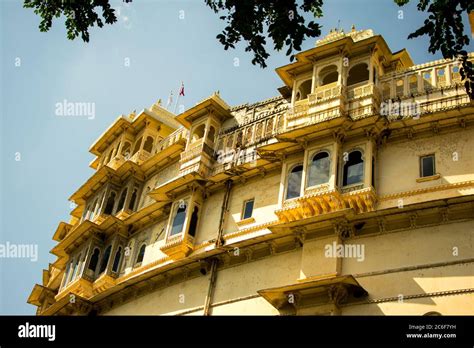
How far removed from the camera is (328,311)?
57.6 feet

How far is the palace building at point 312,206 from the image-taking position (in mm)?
17516

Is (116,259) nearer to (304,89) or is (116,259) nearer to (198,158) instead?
(198,158)

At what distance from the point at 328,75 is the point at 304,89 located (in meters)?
1.01

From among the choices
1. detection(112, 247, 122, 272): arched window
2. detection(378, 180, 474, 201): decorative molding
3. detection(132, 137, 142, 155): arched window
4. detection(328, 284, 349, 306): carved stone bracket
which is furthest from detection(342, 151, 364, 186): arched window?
detection(132, 137, 142, 155): arched window

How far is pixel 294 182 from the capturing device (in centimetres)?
2117

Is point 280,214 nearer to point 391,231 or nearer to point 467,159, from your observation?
point 391,231

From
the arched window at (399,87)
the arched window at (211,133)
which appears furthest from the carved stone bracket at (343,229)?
the arched window at (211,133)

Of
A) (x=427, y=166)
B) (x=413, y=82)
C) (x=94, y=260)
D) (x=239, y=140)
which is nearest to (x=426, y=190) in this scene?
(x=427, y=166)

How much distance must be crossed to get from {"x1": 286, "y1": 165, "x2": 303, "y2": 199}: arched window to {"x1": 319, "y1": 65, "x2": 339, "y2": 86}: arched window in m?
3.34

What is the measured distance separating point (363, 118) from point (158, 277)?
30.5 ft

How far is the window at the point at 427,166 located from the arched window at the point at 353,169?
174cm

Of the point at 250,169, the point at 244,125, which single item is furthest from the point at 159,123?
the point at 250,169

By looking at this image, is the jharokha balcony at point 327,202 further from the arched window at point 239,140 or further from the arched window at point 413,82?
the arched window at point 239,140

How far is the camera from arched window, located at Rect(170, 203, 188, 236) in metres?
23.6
